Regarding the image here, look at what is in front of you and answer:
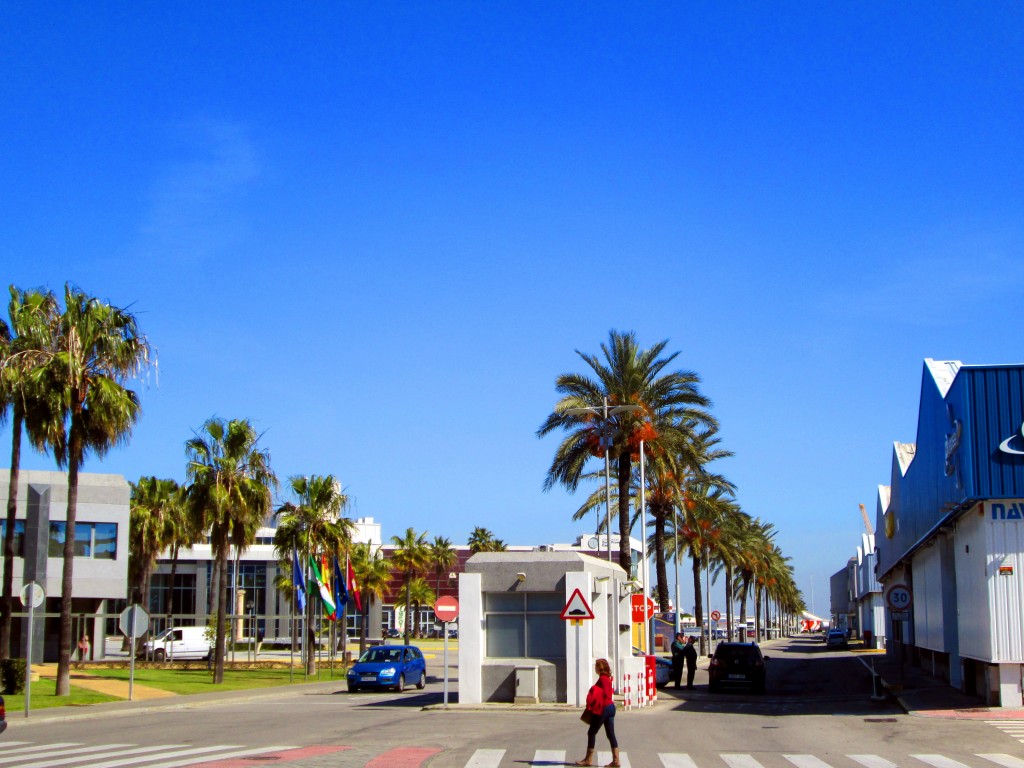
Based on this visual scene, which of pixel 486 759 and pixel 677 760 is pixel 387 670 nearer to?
pixel 486 759

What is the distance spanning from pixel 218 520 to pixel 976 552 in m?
24.9

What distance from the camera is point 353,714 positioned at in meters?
26.5

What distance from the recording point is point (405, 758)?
16.4 metres

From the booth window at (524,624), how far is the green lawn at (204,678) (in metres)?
12.3

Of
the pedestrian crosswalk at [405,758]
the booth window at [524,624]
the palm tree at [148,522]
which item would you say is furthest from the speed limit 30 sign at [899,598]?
the palm tree at [148,522]

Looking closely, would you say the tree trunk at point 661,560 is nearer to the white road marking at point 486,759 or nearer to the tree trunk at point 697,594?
the tree trunk at point 697,594

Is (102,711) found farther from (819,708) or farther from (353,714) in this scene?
(819,708)

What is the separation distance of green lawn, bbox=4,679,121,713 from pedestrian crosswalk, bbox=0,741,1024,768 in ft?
33.0

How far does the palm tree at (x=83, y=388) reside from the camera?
29.2m

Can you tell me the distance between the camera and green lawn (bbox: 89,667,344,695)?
3693 centimetres

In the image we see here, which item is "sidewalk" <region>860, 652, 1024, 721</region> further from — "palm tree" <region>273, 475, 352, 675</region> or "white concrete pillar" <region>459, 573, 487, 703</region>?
"palm tree" <region>273, 475, 352, 675</region>

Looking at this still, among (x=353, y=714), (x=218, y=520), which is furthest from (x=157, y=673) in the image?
(x=353, y=714)

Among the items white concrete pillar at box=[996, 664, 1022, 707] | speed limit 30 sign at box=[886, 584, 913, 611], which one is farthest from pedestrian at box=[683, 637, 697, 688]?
white concrete pillar at box=[996, 664, 1022, 707]

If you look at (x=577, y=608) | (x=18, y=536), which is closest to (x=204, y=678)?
(x=18, y=536)
